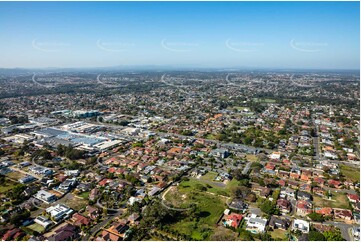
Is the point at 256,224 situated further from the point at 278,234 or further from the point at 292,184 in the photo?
the point at 292,184

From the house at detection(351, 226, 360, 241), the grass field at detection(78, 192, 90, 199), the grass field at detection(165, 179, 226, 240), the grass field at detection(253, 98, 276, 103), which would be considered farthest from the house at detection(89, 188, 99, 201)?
the grass field at detection(253, 98, 276, 103)

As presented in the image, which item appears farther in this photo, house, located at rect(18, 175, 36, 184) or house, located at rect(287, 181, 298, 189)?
house, located at rect(18, 175, 36, 184)

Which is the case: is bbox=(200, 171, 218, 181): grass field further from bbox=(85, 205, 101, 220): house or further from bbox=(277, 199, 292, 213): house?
bbox=(85, 205, 101, 220): house

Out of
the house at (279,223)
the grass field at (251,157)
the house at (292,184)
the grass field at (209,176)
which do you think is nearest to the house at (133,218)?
the grass field at (209,176)

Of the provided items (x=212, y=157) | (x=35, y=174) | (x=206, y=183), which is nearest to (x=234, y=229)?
(x=206, y=183)

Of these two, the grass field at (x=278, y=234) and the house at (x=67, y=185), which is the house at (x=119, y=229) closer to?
the house at (x=67, y=185)

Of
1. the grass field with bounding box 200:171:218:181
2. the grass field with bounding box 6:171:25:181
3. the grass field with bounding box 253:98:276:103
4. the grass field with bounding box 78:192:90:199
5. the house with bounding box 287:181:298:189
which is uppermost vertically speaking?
the grass field with bounding box 253:98:276:103

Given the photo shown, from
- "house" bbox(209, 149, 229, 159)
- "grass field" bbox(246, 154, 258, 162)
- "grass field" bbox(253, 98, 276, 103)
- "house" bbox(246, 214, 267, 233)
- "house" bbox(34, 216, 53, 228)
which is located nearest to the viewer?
"house" bbox(246, 214, 267, 233)

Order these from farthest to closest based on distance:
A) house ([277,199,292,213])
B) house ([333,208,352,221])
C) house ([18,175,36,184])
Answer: house ([18,175,36,184]), house ([277,199,292,213]), house ([333,208,352,221])
